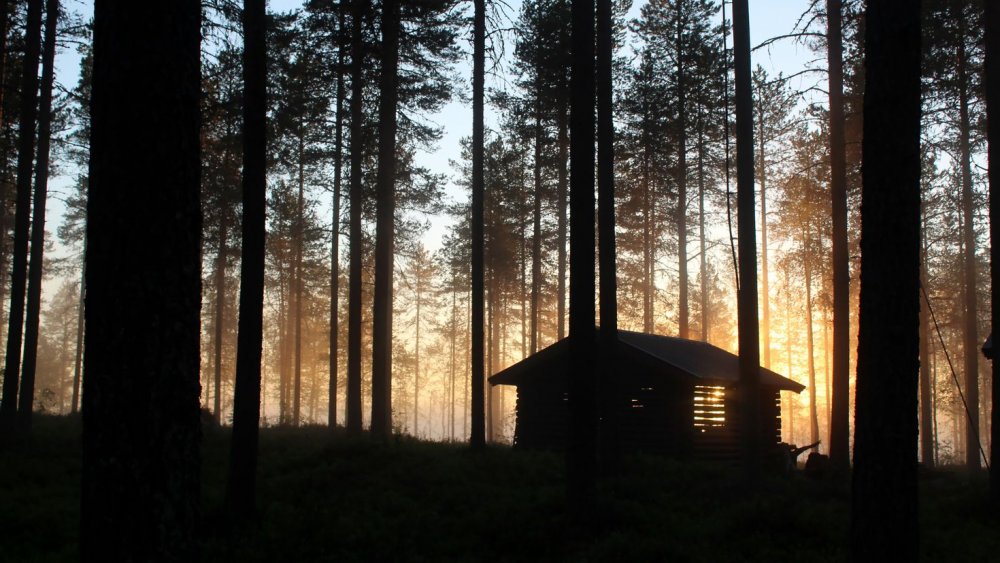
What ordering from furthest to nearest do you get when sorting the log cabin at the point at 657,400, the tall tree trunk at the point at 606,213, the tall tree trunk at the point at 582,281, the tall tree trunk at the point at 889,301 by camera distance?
the log cabin at the point at 657,400 → the tall tree trunk at the point at 606,213 → the tall tree trunk at the point at 582,281 → the tall tree trunk at the point at 889,301

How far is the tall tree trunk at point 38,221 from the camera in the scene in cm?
1686

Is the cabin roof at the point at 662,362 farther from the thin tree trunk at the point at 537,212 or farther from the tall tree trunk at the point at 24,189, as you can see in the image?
the tall tree trunk at the point at 24,189

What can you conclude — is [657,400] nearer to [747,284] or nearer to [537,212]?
[747,284]

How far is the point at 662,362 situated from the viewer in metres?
20.0

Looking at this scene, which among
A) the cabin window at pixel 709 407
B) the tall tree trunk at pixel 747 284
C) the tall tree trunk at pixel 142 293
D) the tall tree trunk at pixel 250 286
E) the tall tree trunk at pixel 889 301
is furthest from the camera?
the cabin window at pixel 709 407

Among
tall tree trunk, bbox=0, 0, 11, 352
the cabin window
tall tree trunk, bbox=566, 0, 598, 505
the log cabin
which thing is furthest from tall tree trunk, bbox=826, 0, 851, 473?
tall tree trunk, bbox=0, 0, 11, 352

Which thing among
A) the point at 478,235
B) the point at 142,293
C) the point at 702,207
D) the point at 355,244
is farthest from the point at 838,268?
the point at 142,293

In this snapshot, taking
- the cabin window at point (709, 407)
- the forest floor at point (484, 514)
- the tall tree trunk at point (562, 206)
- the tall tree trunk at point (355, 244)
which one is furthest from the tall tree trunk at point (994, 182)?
the tall tree trunk at point (562, 206)

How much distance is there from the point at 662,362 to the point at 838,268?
527cm

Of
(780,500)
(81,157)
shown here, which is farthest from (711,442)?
(81,157)

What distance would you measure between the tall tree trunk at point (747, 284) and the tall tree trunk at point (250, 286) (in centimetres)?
901

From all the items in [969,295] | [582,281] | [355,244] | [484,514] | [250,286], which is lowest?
[484,514]

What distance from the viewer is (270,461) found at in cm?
1661

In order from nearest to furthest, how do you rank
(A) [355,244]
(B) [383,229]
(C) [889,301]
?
1. (C) [889,301]
2. (B) [383,229]
3. (A) [355,244]
